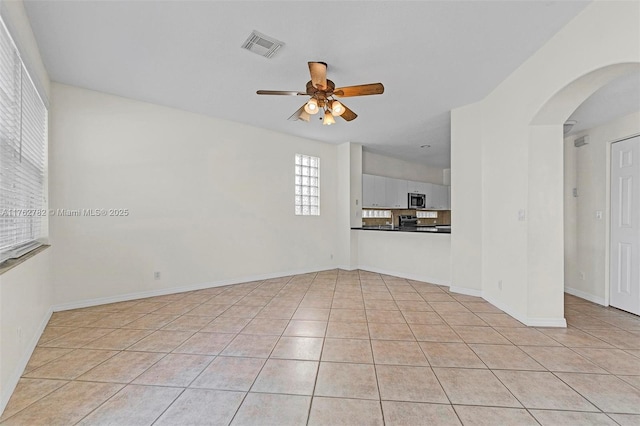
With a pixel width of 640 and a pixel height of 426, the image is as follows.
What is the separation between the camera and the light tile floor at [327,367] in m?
1.69

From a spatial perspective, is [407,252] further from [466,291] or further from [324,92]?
[324,92]

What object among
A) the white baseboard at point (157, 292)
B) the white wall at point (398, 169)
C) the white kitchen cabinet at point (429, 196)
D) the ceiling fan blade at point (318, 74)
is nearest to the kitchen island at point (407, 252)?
the white baseboard at point (157, 292)

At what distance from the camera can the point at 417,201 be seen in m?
7.64

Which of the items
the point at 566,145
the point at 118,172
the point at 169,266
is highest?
the point at 566,145

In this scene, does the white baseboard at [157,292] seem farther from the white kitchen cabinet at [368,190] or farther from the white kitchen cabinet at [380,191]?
the white kitchen cabinet at [380,191]

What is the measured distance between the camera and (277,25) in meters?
2.36

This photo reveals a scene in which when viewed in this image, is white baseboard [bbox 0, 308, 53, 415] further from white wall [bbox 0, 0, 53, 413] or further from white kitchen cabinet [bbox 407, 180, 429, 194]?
white kitchen cabinet [bbox 407, 180, 429, 194]

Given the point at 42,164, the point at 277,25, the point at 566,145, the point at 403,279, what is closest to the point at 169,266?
the point at 42,164

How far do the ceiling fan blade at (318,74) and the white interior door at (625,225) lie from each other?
386 cm

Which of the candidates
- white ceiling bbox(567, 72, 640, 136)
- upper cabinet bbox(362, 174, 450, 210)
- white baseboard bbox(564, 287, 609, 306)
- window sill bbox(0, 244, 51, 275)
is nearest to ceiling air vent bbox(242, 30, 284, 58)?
window sill bbox(0, 244, 51, 275)

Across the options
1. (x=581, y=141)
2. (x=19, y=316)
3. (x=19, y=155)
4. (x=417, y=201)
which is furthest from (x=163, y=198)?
(x=581, y=141)

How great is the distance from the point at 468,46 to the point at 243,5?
1.96 m

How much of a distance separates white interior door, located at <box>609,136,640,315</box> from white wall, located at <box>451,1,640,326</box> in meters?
1.37

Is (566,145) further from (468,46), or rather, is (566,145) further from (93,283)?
(93,283)
